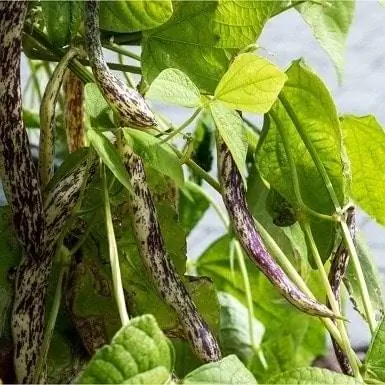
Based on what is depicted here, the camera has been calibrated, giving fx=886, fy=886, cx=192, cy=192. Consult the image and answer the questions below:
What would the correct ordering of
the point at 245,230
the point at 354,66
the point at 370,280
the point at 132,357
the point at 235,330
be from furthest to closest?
the point at 354,66, the point at 235,330, the point at 370,280, the point at 245,230, the point at 132,357

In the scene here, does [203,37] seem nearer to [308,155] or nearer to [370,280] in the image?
[308,155]

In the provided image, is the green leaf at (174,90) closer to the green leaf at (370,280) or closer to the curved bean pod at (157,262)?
the curved bean pod at (157,262)

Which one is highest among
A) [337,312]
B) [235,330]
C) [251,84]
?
[251,84]

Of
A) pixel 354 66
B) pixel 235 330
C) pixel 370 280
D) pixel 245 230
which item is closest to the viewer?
pixel 245 230

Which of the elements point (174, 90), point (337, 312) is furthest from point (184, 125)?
point (337, 312)

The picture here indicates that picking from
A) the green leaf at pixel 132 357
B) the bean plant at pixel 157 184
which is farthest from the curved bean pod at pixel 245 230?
the green leaf at pixel 132 357

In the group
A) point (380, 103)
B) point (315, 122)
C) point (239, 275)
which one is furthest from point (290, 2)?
point (380, 103)
